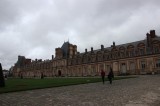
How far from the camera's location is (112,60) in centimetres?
5803

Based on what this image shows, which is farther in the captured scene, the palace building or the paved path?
the palace building

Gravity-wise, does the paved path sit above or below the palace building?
below

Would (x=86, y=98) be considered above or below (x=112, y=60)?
below

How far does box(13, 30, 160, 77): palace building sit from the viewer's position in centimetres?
4947

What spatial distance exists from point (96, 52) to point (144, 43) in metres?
17.9

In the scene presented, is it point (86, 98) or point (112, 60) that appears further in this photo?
point (112, 60)

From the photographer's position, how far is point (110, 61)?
58594 millimetres

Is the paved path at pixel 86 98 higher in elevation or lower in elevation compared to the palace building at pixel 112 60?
lower

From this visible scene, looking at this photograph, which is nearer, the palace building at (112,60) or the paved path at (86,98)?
the paved path at (86,98)

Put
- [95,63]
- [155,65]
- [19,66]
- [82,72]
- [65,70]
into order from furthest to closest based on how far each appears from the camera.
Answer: [19,66] → [65,70] → [82,72] → [95,63] → [155,65]

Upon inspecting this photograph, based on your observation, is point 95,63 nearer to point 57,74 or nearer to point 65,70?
point 65,70

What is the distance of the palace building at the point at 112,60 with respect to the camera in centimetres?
4947

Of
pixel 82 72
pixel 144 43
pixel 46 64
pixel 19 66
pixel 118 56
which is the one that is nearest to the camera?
pixel 144 43

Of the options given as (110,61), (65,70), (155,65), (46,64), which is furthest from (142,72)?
(46,64)
